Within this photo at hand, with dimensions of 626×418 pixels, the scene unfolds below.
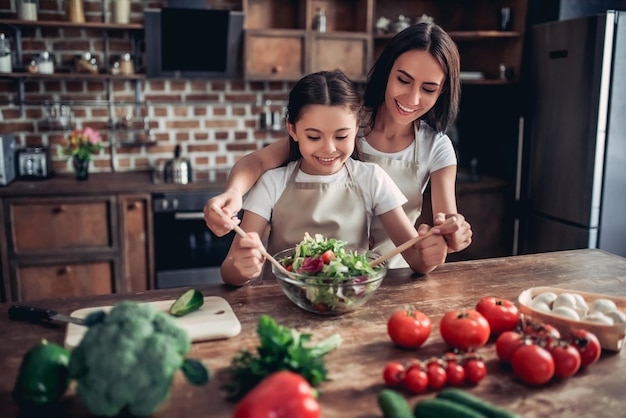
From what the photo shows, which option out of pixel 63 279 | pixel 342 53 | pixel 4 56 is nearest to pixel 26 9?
pixel 4 56

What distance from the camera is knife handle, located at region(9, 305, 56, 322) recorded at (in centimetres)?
→ 137

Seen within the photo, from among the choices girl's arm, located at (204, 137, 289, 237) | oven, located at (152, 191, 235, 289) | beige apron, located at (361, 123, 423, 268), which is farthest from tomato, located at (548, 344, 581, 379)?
oven, located at (152, 191, 235, 289)

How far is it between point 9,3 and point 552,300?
3.42 m

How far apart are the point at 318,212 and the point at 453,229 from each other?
0.45m

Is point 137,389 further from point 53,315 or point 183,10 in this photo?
point 183,10

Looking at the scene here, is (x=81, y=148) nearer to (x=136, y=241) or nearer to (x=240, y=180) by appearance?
(x=136, y=241)

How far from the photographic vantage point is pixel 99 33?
3645 mm

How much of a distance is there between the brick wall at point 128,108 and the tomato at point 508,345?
301cm

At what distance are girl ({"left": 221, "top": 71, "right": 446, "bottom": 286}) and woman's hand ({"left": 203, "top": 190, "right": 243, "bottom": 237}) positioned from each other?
0.49 feet

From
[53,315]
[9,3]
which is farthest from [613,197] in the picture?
[9,3]

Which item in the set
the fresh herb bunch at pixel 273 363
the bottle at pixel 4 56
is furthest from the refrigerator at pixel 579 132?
the bottle at pixel 4 56

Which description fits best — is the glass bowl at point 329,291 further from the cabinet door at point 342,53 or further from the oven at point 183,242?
the cabinet door at point 342,53

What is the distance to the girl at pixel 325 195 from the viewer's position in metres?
1.67

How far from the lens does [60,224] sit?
3.25 m
